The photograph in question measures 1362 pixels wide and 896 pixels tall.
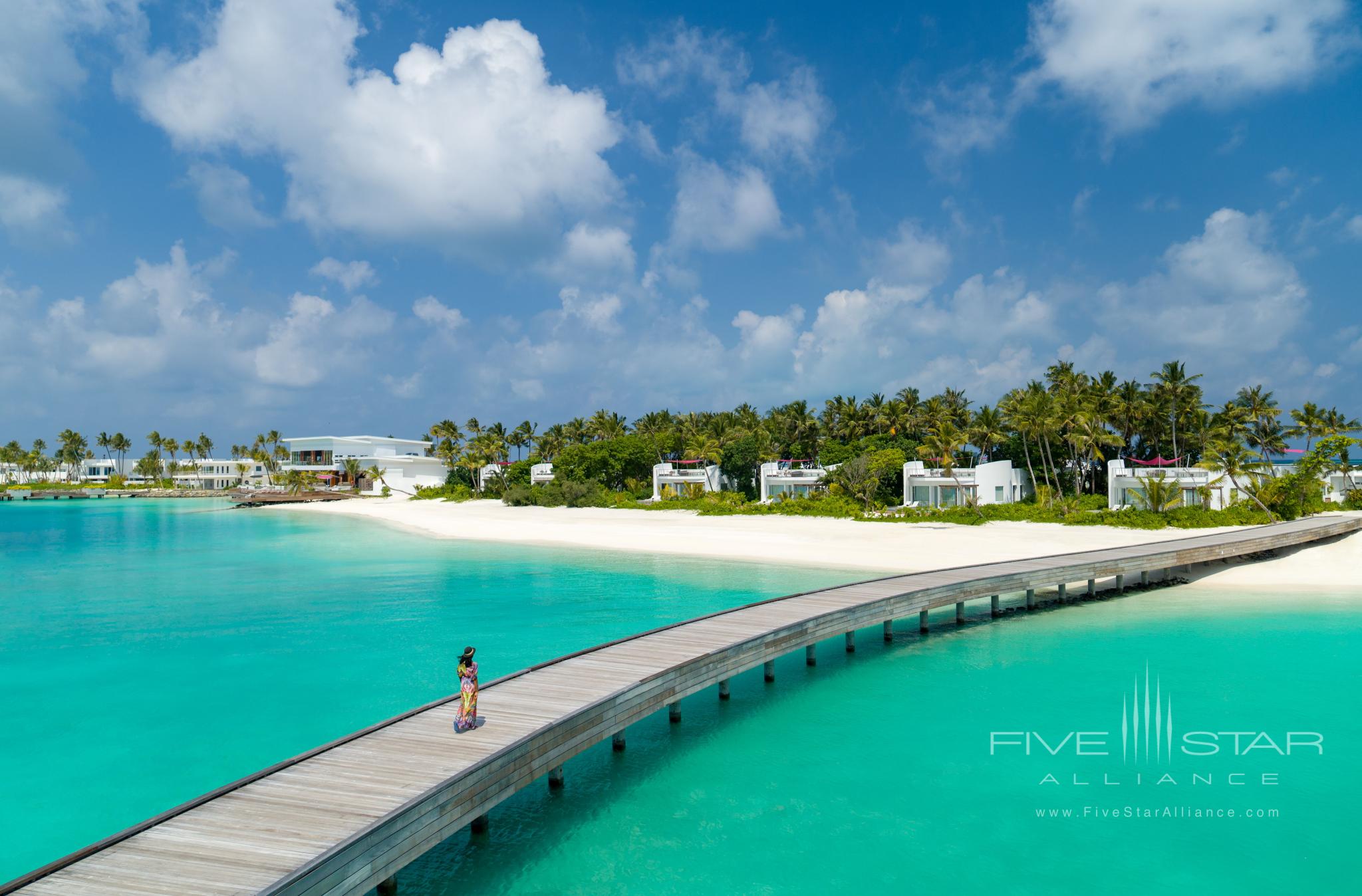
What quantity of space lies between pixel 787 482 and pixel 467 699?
50.4 meters

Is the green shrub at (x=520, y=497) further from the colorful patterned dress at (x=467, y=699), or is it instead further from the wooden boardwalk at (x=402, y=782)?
the colorful patterned dress at (x=467, y=699)

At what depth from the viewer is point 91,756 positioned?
13328 millimetres

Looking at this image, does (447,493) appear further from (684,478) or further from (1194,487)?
(1194,487)

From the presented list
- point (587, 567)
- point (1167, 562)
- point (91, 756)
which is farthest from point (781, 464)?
point (91, 756)

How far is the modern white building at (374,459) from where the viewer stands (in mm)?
107438

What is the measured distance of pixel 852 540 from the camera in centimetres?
3856

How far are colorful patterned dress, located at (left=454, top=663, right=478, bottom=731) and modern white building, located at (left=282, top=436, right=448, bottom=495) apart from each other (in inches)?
3904

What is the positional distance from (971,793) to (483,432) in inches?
3476

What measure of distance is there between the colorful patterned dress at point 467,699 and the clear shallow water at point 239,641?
→ 484cm

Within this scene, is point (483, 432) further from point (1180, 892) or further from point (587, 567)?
point (1180, 892)

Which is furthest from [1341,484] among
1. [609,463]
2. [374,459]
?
[374,459]

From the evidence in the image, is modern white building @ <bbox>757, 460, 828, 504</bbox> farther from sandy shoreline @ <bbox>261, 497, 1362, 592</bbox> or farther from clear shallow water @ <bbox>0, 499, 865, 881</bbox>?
clear shallow water @ <bbox>0, 499, 865, 881</bbox>

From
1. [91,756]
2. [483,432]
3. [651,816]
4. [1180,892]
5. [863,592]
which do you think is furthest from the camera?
[483,432]

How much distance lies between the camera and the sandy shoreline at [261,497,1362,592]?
2956 centimetres
